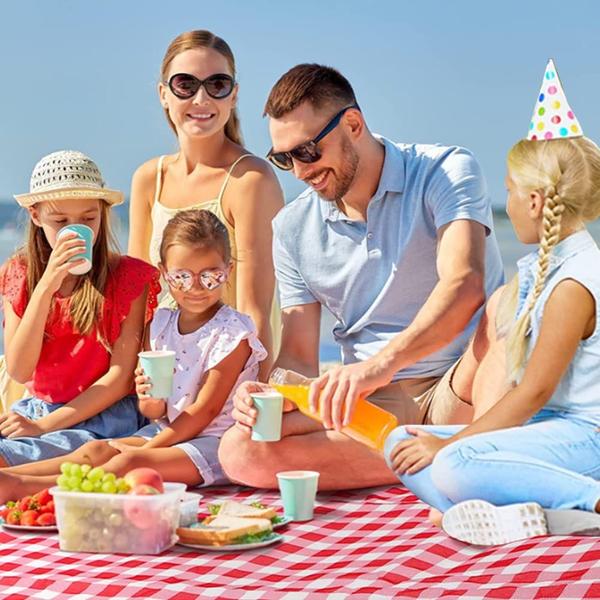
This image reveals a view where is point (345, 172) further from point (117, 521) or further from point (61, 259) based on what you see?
point (117, 521)

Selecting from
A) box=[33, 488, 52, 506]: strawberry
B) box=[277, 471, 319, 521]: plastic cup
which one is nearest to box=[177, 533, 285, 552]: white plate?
box=[277, 471, 319, 521]: plastic cup

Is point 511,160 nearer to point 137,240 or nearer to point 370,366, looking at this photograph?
point 370,366

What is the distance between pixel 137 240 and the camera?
15.1 ft

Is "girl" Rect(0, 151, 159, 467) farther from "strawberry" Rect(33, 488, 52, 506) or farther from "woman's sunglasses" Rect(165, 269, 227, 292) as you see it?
"strawberry" Rect(33, 488, 52, 506)

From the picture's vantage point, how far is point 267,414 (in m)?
3.29

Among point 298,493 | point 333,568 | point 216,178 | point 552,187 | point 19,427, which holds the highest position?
point 216,178

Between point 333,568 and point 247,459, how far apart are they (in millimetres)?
784

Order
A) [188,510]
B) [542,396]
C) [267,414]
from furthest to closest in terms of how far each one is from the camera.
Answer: [267,414] < [188,510] < [542,396]

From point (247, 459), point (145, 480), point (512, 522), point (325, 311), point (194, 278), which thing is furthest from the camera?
point (325, 311)

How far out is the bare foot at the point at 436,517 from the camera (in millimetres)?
3013

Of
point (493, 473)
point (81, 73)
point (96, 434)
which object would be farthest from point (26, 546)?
point (81, 73)

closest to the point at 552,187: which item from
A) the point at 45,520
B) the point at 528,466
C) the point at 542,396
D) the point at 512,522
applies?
the point at 542,396

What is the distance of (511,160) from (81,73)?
1866 cm

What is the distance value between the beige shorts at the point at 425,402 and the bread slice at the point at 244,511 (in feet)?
2.06
